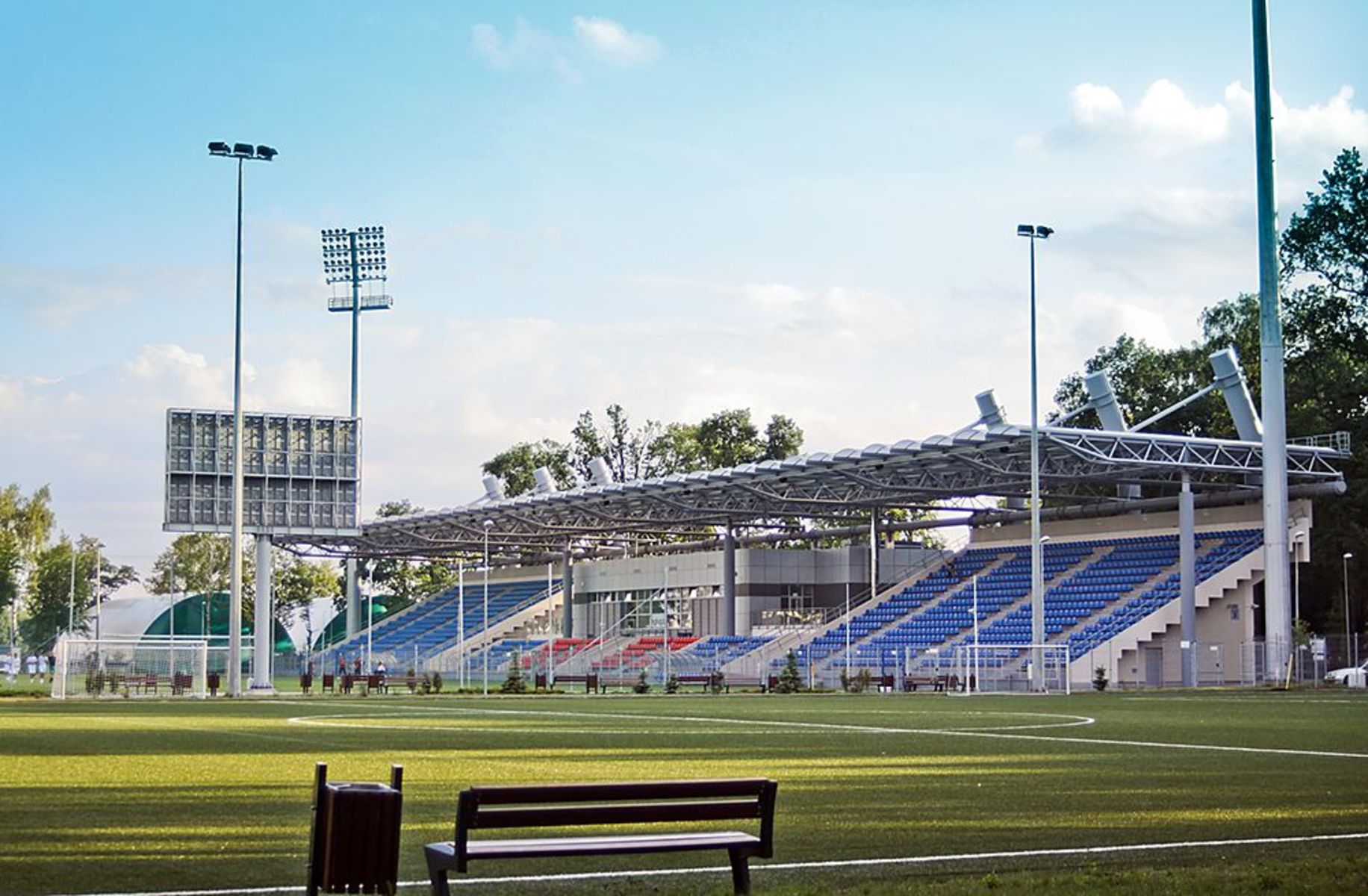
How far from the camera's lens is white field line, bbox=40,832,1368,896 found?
34.3ft

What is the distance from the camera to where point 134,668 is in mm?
60031

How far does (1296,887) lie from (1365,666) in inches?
2110

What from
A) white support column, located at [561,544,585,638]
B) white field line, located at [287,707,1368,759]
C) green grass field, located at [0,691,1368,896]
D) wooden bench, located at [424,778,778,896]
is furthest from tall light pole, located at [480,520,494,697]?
wooden bench, located at [424,778,778,896]

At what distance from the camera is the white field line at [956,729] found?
23.5m

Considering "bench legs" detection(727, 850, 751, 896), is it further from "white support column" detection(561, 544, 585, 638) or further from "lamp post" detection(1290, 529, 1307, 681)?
"white support column" detection(561, 544, 585, 638)

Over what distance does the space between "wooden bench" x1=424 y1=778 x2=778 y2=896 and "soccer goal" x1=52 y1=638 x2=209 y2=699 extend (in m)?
48.8

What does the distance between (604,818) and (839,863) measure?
284 centimetres

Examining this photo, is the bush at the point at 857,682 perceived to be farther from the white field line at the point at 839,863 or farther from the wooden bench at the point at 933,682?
the white field line at the point at 839,863

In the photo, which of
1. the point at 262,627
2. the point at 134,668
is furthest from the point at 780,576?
the point at 134,668

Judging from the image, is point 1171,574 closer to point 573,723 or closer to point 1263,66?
point 1263,66

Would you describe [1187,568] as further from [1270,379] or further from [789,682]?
[789,682]

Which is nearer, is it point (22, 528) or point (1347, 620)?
point (1347, 620)

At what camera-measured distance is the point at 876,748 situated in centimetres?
2436

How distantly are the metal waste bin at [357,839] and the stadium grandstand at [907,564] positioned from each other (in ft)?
163
